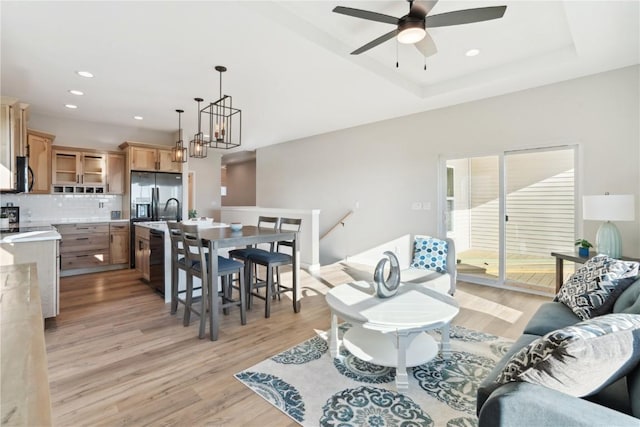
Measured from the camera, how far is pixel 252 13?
2.57 m

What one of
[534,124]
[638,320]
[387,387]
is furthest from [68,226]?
[534,124]

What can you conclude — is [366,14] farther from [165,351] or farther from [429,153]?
[429,153]

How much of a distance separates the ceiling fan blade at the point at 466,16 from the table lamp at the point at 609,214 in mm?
2261

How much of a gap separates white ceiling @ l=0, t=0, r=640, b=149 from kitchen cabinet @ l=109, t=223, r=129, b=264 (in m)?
1.96

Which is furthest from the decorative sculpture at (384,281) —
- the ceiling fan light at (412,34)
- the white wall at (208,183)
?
the white wall at (208,183)

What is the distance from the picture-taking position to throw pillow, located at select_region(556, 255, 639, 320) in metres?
2.05

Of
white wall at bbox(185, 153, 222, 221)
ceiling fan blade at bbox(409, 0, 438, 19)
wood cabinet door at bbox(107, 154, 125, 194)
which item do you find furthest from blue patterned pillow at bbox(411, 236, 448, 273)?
white wall at bbox(185, 153, 222, 221)

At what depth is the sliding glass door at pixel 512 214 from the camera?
13.8 feet

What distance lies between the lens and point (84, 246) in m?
5.34

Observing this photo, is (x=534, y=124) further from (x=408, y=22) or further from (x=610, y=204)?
(x=408, y=22)

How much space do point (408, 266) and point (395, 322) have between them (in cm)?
302

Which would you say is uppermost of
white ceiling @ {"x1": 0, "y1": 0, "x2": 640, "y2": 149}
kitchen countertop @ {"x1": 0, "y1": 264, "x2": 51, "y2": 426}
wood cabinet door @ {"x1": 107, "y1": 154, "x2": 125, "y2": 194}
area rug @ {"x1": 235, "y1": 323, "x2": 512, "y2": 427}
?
white ceiling @ {"x1": 0, "y1": 0, "x2": 640, "y2": 149}

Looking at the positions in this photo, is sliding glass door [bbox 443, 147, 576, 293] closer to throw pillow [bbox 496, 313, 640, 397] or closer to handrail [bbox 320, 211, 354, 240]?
handrail [bbox 320, 211, 354, 240]

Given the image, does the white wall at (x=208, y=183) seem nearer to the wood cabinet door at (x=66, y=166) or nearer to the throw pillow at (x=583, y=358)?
the wood cabinet door at (x=66, y=166)
